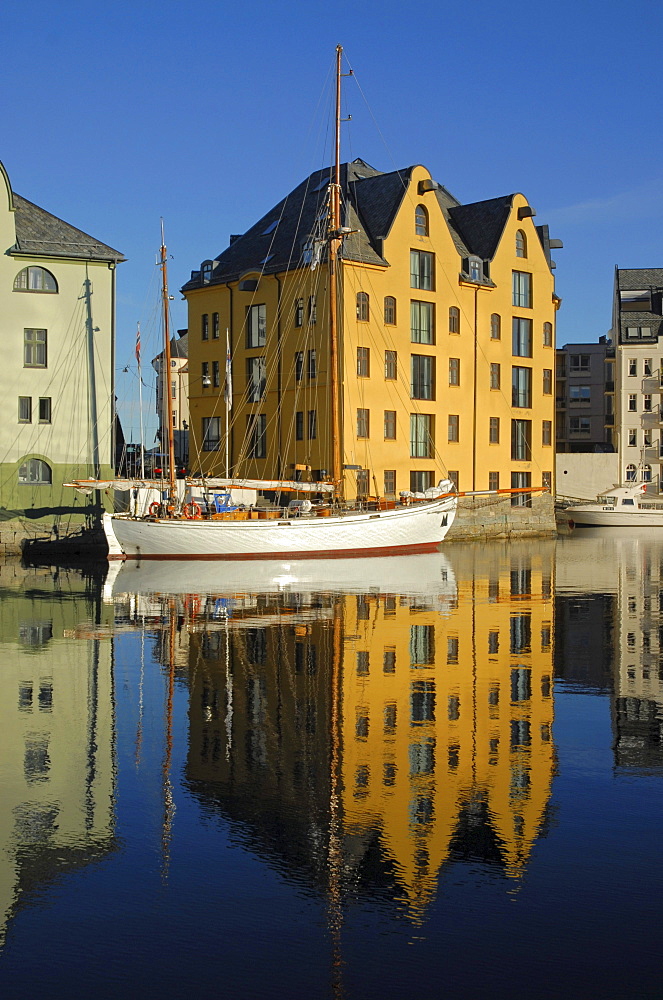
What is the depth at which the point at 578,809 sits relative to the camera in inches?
411

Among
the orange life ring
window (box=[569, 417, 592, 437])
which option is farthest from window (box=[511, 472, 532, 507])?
window (box=[569, 417, 592, 437])

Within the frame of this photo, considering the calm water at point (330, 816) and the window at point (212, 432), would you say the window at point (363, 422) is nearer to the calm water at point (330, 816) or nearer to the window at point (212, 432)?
the window at point (212, 432)

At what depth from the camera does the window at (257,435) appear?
64.0 m

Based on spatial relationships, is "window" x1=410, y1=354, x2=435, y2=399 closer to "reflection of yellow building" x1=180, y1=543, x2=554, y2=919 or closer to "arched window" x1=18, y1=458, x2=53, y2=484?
"arched window" x1=18, y1=458, x2=53, y2=484

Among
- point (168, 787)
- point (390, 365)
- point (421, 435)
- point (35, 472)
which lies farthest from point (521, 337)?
point (168, 787)

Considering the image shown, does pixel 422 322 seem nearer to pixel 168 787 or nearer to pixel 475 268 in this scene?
pixel 475 268

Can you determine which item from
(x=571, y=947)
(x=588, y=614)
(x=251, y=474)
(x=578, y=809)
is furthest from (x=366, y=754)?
(x=251, y=474)

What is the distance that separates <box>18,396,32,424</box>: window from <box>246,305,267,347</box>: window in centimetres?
1748

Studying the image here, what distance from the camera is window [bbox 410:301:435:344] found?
63781mm

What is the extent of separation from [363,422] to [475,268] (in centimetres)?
1442

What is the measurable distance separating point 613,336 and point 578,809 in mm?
106585

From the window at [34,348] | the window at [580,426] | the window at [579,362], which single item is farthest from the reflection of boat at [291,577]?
the window at [579,362]

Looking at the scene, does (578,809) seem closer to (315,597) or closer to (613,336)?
(315,597)

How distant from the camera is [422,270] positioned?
64.4 metres
